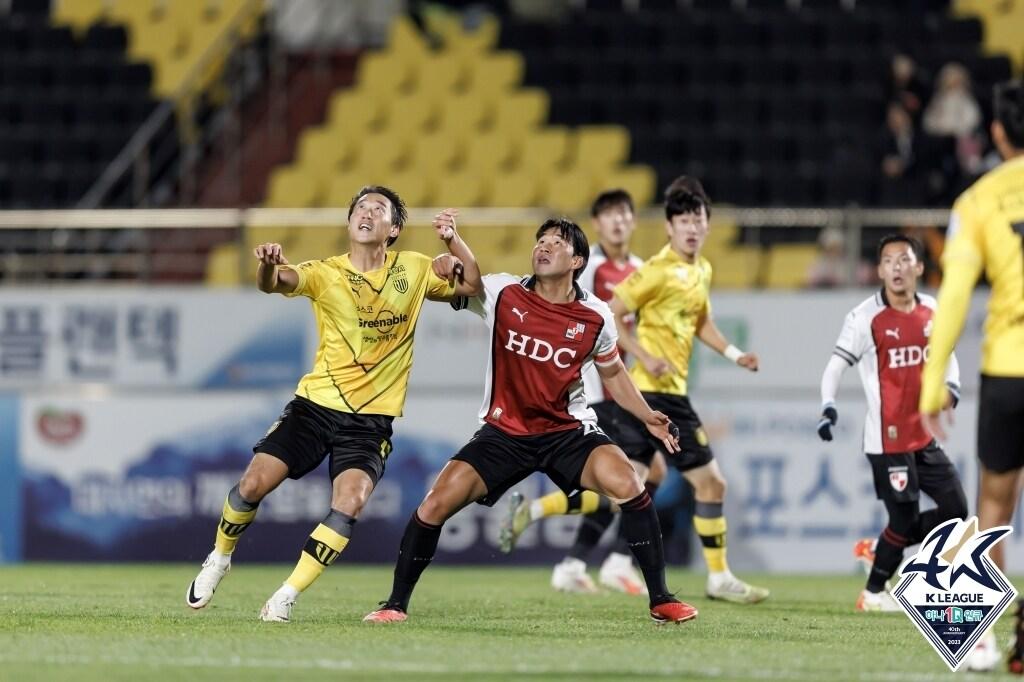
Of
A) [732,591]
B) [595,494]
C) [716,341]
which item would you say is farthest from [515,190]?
[732,591]

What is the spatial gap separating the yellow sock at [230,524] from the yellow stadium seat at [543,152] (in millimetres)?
10682

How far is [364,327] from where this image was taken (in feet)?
30.6

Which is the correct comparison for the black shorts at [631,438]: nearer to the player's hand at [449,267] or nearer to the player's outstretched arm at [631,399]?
the player's outstretched arm at [631,399]

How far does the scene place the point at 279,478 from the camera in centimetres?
909

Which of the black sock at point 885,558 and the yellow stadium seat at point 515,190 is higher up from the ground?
the yellow stadium seat at point 515,190

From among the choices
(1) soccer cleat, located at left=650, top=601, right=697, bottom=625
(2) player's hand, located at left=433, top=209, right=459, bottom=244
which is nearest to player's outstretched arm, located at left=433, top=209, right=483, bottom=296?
(2) player's hand, located at left=433, top=209, right=459, bottom=244

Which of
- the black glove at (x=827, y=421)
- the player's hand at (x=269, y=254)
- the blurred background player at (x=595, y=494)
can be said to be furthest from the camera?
the blurred background player at (x=595, y=494)

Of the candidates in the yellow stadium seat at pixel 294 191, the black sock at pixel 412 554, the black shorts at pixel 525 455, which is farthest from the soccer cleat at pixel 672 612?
the yellow stadium seat at pixel 294 191

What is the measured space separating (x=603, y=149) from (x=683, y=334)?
8499 mm

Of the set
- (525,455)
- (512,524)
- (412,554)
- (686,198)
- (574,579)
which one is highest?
(686,198)

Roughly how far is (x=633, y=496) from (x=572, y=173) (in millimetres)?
10487

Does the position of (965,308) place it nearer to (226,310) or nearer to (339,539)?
(339,539)

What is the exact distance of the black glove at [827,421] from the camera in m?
10.1

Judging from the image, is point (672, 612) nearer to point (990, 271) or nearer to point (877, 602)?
point (877, 602)
